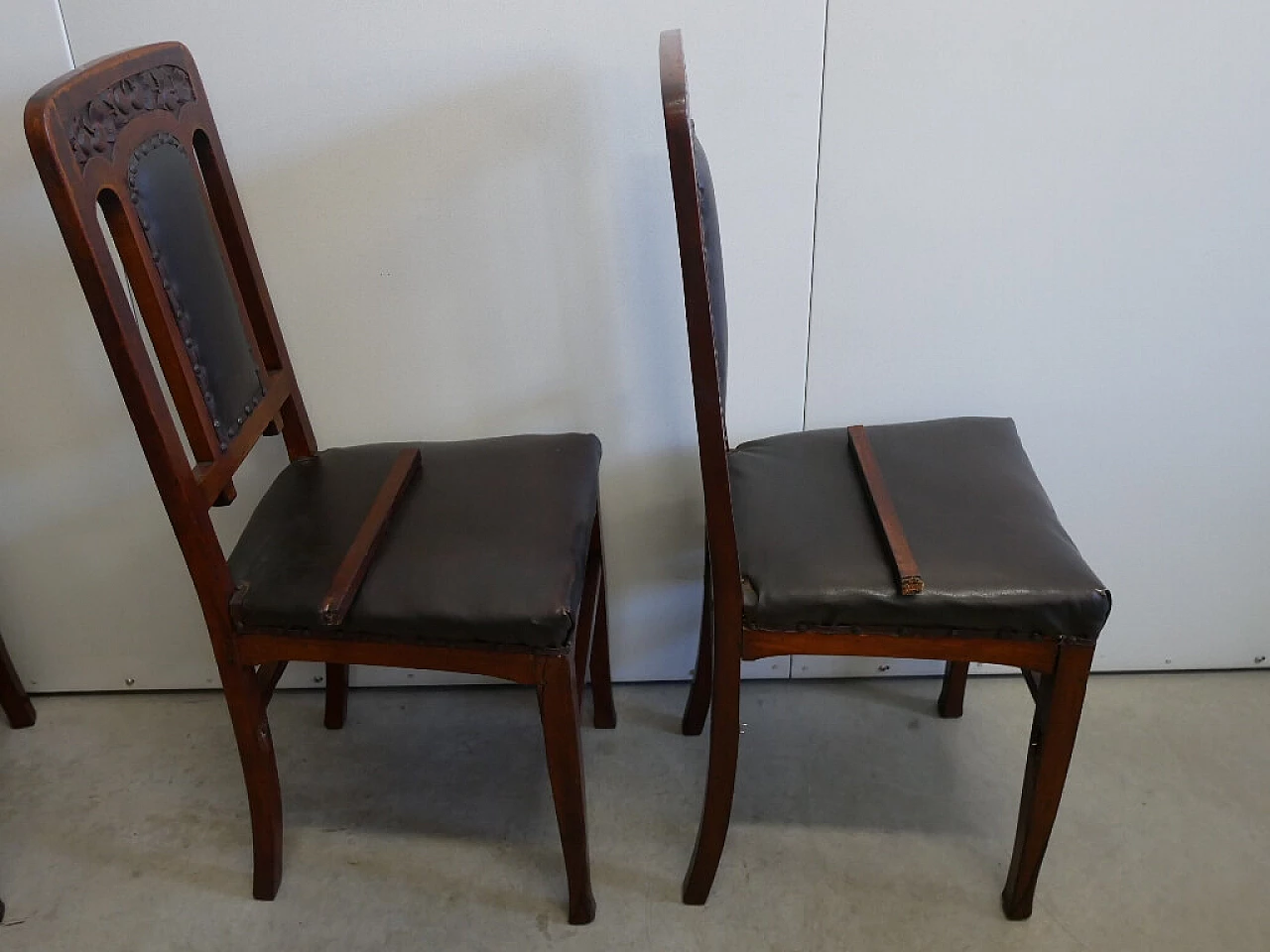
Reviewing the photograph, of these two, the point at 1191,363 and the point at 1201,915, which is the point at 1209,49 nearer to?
the point at 1191,363

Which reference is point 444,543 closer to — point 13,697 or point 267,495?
point 267,495

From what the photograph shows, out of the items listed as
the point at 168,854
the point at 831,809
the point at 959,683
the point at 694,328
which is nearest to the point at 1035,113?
the point at 694,328

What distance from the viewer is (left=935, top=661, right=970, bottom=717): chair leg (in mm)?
1675

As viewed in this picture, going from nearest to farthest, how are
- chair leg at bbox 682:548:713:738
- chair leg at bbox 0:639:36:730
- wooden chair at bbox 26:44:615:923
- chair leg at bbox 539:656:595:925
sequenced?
1. wooden chair at bbox 26:44:615:923
2. chair leg at bbox 539:656:595:925
3. chair leg at bbox 682:548:713:738
4. chair leg at bbox 0:639:36:730

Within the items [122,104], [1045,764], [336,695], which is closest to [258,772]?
[336,695]

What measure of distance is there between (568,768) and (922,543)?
0.50 meters

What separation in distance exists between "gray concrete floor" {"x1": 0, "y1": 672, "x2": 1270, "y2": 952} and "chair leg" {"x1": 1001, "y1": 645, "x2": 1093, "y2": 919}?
7 centimetres

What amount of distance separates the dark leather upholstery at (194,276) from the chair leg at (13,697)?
0.78m

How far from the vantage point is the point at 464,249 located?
1.45 m

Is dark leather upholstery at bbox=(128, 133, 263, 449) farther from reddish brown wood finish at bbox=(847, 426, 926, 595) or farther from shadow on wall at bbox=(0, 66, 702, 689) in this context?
reddish brown wood finish at bbox=(847, 426, 926, 595)

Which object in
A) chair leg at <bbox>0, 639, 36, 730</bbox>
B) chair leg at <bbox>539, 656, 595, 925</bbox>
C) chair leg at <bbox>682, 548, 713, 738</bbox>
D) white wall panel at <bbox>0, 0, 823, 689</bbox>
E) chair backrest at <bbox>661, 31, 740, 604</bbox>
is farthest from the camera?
chair leg at <bbox>0, 639, 36, 730</bbox>

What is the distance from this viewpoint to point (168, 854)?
1.54 m

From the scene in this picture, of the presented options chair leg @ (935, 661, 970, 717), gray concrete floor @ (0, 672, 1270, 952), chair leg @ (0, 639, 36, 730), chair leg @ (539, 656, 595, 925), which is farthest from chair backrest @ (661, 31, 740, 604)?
chair leg @ (0, 639, 36, 730)

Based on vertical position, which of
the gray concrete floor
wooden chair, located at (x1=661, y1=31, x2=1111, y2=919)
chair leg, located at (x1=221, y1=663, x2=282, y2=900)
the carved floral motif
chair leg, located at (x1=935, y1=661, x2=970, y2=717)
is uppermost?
the carved floral motif
